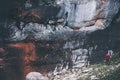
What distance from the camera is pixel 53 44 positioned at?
85.7 ft

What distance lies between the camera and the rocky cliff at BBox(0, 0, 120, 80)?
25.0 meters

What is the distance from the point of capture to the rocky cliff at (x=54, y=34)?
2498cm

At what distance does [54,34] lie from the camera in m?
26.1

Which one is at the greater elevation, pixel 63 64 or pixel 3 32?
pixel 3 32

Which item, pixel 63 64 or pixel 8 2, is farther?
pixel 63 64

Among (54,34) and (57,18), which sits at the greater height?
(57,18)

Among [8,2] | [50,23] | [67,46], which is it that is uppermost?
[8,2]

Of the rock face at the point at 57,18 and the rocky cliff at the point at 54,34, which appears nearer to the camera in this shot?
the rocky cliff at the point at 54,34

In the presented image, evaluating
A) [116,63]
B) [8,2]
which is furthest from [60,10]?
[116,63]

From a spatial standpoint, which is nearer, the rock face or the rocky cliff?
the rocky cliff

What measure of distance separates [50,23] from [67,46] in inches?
86.8

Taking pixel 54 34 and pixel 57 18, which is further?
pixel 57 18

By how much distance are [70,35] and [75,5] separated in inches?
91.3

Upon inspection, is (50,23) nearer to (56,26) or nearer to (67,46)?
(56,26)
